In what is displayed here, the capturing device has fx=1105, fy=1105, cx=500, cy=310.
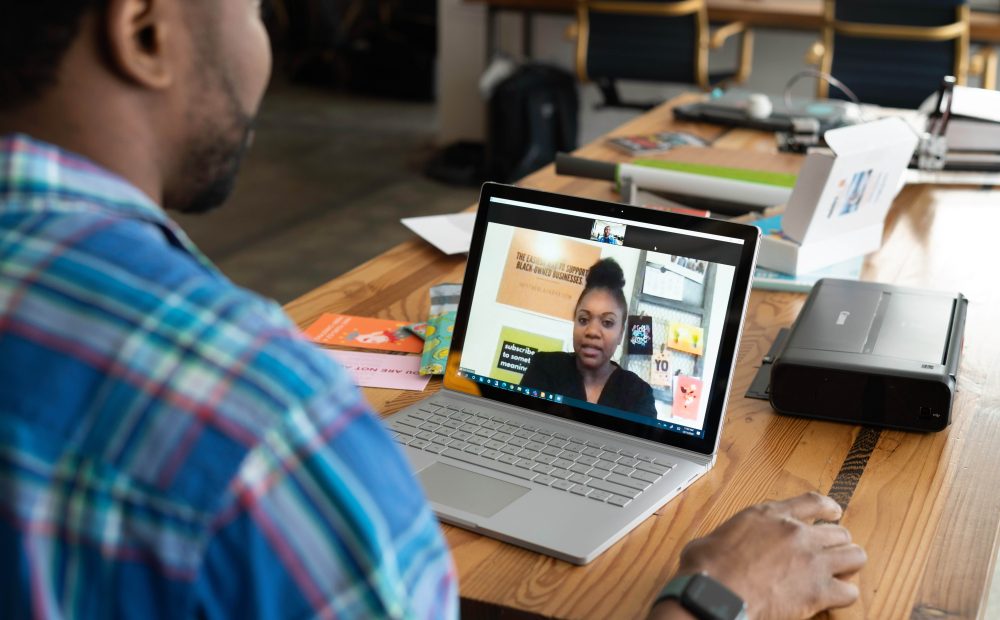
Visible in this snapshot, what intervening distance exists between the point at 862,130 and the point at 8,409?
149 centimetres

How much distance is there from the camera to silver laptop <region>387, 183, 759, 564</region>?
113 cm

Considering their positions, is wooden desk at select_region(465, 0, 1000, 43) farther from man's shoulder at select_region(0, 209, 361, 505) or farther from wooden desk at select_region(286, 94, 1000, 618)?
man's shoulder at select_region(0, 209, 361, 505)

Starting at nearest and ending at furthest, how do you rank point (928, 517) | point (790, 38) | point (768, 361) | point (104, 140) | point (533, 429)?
point (104, 140)
point (928, 517)
point (533, 429)
point (768, 361)
point (790, 38)

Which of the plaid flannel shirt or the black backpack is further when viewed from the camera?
the black backpack

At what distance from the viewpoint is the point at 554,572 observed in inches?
39.4

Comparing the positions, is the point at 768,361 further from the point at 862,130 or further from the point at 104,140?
the point at 104,140

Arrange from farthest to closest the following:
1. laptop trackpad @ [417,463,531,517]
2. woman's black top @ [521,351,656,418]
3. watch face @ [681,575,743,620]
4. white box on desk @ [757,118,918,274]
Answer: white box on desk @ [757,118,918,274] < woman's black top @ [521,351,656,418] < laptop trackpad @ [417,463,531,517] < watch face @ [681,575,743,620]

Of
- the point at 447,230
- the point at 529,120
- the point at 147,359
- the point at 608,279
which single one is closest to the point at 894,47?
the point at 529,120

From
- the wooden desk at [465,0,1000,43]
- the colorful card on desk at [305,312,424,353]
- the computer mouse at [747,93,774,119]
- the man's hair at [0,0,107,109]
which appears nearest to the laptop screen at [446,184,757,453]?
the colorful card on desk at [305,312,424,353]

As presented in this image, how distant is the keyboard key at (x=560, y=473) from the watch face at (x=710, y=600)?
24 cm

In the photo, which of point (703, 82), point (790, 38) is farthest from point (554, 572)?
point (790, 38)

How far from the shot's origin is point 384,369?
1.44 meters

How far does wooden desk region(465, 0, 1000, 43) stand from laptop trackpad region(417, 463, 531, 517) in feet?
12.7

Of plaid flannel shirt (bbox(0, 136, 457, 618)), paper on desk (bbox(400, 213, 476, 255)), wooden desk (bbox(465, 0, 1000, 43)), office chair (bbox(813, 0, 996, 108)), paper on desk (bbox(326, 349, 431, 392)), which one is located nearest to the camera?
plaid flannel shirt (bbox(0, 136, 457, 618))
